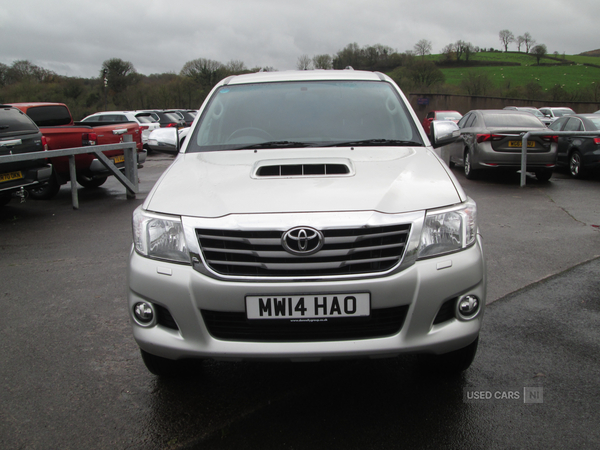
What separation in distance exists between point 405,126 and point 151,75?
197 feet

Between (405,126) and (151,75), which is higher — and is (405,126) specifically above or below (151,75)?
below

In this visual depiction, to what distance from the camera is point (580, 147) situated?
11.7 meters

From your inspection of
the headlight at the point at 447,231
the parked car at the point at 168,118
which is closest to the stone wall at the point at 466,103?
the parked car at the point at 168,118

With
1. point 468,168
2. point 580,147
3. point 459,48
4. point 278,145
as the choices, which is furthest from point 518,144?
point 459,48

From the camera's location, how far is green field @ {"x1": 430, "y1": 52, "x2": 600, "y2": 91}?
73125mm

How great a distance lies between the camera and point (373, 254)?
2344 millimetres

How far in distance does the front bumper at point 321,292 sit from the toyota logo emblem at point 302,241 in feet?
0.47

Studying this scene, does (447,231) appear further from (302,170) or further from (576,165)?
(576,165)

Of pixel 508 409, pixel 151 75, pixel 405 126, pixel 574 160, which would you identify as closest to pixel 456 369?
pixel 508 409

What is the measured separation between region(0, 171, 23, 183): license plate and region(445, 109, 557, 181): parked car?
341 inches

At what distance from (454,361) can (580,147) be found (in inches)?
423

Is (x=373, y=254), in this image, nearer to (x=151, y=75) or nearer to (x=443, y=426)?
(x=443, y=426)

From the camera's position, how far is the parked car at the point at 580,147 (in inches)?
443

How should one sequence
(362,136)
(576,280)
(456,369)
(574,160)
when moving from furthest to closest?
(574,160) < (576,280) < (362,136) < (456,369)
